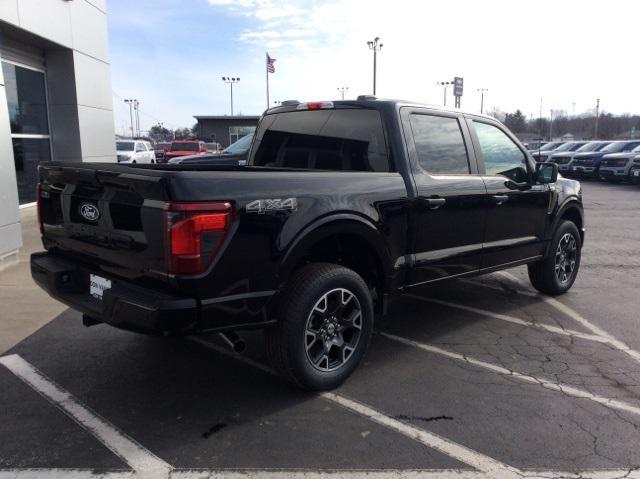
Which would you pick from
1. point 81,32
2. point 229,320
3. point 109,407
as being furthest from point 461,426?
point 81,32

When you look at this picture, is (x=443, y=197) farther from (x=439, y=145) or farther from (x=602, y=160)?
(x=602, y=160)

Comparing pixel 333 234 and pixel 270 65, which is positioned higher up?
pixel 270 65

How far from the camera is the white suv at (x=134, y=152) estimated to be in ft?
79.6

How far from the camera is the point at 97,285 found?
3396 millimetres

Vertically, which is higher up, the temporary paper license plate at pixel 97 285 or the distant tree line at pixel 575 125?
the distant tree line at pixel 575 125

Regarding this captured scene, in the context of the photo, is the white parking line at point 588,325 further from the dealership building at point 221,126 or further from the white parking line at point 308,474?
the dealership building at point 221,126

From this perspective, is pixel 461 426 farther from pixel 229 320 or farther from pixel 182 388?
pixel 182 388

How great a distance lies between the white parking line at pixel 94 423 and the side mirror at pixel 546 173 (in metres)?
4.33

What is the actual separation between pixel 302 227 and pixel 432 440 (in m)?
1.47

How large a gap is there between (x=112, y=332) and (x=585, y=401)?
3.86m

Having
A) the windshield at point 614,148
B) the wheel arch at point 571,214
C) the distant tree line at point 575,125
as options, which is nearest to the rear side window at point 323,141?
the wheel arch at point 571,214

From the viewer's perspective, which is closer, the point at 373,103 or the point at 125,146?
the point at 373,103

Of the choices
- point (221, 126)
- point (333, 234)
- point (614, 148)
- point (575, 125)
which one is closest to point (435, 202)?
point (333, 234)

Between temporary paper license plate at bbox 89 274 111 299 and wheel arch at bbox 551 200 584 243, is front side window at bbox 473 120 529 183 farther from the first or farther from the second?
temporary paper license plate at bbox 89 274 111 299
